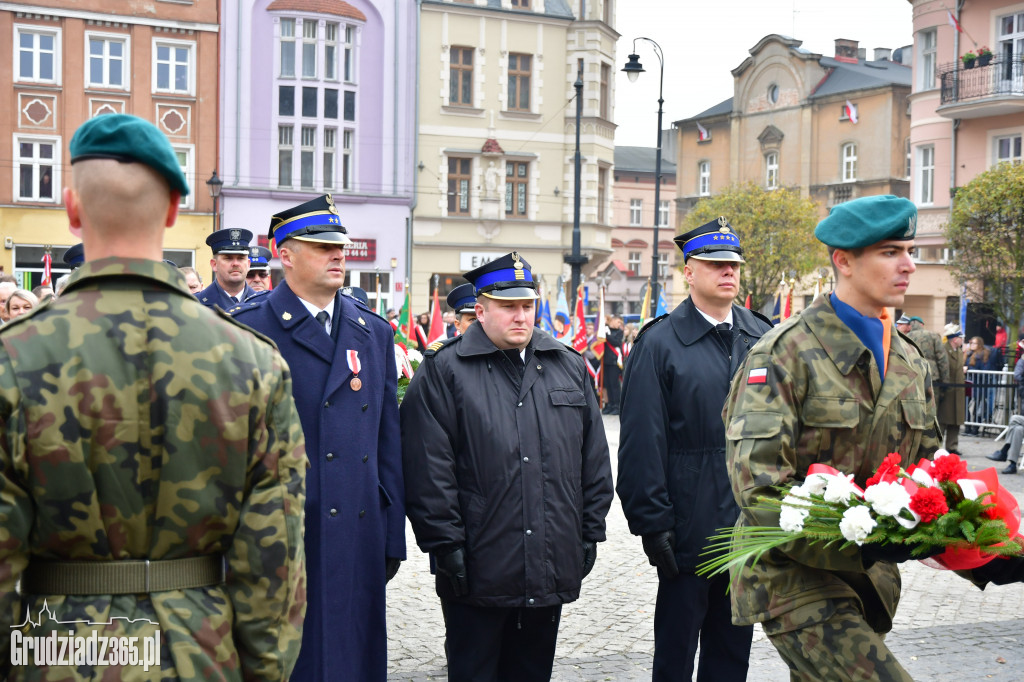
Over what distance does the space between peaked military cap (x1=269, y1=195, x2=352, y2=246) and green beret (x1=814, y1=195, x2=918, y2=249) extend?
2147 mm

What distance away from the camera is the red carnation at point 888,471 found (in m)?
3.61

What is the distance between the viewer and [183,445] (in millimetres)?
2912

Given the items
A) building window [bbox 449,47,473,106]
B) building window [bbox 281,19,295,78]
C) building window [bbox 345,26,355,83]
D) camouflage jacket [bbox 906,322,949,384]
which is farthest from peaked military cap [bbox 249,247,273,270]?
building window [bbox 449,47,473,106]

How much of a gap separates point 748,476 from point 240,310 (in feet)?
8.21

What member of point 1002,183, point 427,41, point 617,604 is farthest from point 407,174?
point 617,604

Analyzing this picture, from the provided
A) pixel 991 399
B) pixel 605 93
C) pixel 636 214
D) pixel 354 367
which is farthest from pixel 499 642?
pixel 636 214

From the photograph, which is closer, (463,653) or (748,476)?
(748,476)

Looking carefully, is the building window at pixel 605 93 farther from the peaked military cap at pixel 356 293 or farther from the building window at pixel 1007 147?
the peaked military cap at pixel 356 293

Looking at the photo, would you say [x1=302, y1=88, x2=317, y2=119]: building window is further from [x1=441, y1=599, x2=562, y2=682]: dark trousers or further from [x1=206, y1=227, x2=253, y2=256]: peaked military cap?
[x1=441, y1=599, x2=562, y2=682]: dark trousers

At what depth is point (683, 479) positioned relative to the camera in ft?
→ 18.5

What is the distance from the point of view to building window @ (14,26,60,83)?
40219 mm

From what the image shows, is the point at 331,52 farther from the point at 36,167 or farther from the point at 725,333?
the point at 725,333

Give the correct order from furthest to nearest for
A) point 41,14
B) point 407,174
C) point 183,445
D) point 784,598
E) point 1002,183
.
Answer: point 407,174 < point 41,14 < point 1002,183 < point 784,598 < point 183,445

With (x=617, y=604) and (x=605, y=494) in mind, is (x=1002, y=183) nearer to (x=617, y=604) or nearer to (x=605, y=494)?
(x=617, y=604)
